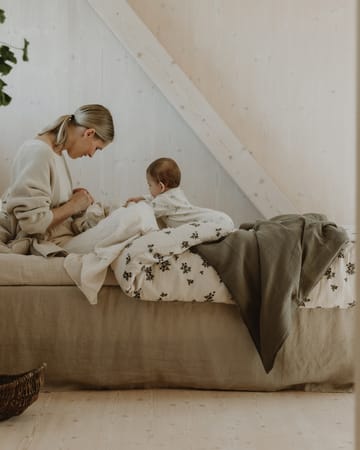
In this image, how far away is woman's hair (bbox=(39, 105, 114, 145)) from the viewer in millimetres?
3238

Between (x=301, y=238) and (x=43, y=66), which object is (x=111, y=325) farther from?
(x=43, y=66)

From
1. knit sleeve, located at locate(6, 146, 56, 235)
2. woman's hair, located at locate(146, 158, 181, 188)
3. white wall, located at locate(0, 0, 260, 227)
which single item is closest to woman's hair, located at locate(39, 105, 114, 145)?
knit sleeve, located at locate(6, 146, 56, 235)

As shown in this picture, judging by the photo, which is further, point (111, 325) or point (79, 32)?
point (79, 32)

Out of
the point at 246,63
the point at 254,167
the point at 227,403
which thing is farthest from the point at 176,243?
the point at 246,63

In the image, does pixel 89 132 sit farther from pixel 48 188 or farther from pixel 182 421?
pixel 182 421

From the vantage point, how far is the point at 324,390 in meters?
2.96

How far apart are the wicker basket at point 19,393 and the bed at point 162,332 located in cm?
30

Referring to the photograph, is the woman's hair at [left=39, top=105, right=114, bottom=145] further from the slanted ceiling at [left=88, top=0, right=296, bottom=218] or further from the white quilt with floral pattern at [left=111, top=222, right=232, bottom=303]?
the slanted ceiling at [left=88, top=0, right=296, bottom=218]

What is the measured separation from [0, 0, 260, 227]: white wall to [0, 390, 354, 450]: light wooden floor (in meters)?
1.98

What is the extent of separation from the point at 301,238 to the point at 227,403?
65 cm

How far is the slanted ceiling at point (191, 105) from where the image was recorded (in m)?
4.31

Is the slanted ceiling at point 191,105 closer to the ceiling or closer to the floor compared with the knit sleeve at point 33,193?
closer to the ceiling

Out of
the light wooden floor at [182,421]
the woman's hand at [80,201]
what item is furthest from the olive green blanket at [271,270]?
the woman's hand at [80,201]

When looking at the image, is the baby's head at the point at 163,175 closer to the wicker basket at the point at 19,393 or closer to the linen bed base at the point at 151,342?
the linen bed base at the point at 151,342
